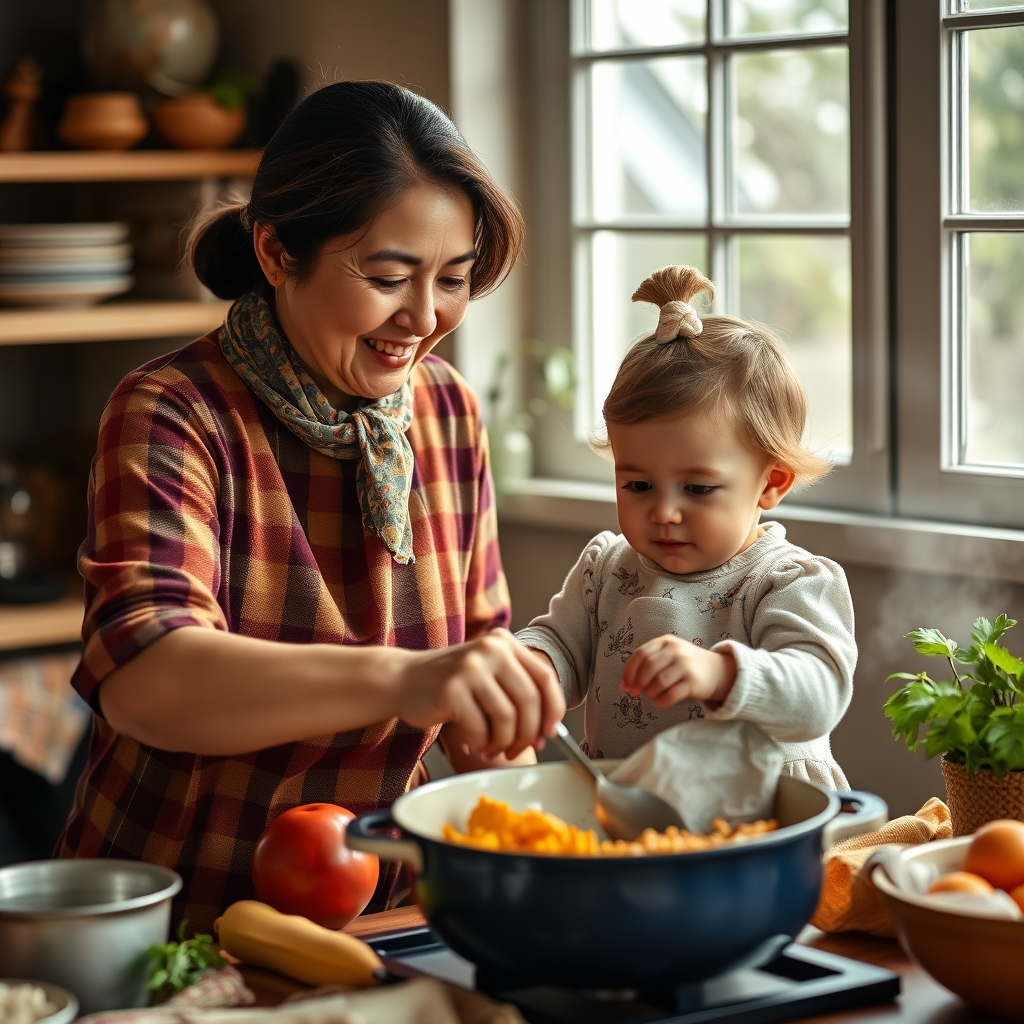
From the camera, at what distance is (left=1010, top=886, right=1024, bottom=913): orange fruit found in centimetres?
111

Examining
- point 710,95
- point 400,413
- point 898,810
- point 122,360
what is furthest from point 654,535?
point 122,360

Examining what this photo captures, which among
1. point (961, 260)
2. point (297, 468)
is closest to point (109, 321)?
point (297, 468)

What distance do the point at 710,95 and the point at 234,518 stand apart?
4.30 ft

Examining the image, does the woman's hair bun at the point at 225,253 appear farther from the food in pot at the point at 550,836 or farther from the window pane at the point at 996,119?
the window pane at the point at 996,119

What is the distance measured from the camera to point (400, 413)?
177 cm

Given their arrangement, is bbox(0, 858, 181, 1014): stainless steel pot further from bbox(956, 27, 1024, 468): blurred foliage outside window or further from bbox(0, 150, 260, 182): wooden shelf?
bbox(0, 150, 260, 182): wooden shelf

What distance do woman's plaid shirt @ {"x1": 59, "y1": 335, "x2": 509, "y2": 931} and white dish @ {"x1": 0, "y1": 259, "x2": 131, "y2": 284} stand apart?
139 cm

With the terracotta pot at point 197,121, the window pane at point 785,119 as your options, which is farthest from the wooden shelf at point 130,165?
the window pane at point 785,119

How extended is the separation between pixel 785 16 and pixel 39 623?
1.75m

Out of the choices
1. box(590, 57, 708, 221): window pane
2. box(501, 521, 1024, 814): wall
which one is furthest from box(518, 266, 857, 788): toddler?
box(590, 57, 708, 221): window pane

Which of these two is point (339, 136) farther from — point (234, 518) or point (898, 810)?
point (898, 810)

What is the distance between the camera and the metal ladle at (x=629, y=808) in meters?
1.20

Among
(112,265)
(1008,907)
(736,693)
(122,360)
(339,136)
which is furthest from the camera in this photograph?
(122,360)

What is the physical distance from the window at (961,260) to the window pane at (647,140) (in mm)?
529
